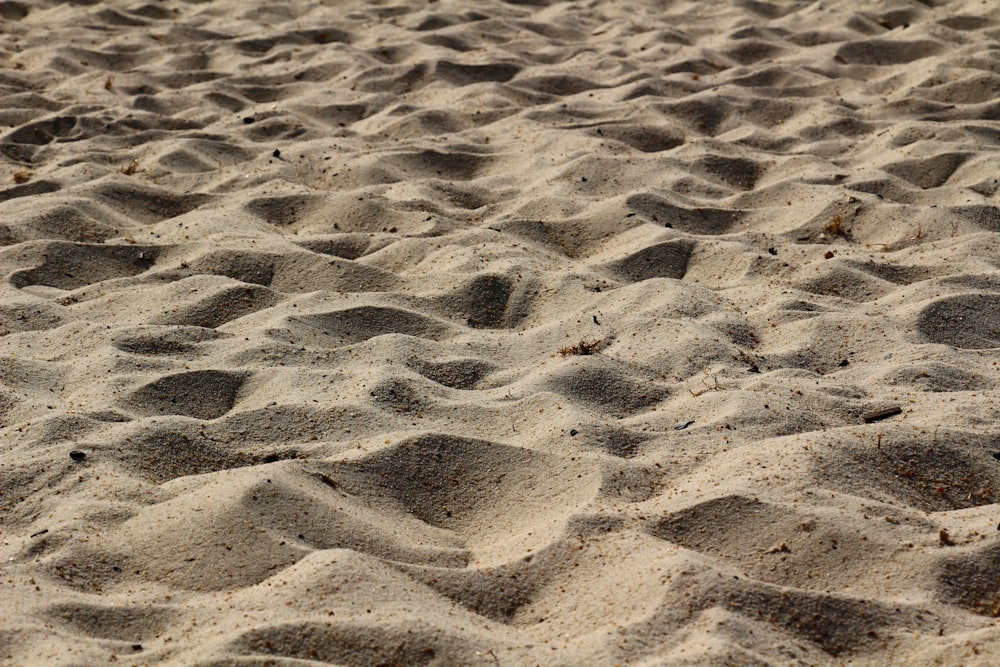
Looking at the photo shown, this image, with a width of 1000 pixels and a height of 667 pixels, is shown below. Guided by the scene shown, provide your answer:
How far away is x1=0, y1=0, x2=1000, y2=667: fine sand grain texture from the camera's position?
1.94 metres

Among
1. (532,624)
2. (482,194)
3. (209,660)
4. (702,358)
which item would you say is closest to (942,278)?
(702,358)

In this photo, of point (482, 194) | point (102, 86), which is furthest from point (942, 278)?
point (102, 86)

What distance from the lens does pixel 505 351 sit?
292cm

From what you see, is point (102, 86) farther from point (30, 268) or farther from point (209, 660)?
point (209, 660)

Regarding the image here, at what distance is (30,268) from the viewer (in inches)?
132

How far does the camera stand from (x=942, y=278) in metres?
3.14

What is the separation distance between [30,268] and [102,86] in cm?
179

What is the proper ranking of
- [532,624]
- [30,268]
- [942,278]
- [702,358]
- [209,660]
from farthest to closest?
[30,268] → [942,278] → [702,358] → [532,624] → [209,660]

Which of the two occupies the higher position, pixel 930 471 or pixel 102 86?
pixel 102 86

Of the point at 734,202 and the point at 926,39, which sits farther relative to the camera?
the point at 926,39

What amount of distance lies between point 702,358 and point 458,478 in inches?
29.0

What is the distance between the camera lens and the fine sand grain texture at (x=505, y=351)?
6.36 feet

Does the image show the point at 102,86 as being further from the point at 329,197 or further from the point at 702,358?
the point at 702,358

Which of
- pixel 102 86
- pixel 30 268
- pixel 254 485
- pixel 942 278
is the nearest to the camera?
pixel 254 485
